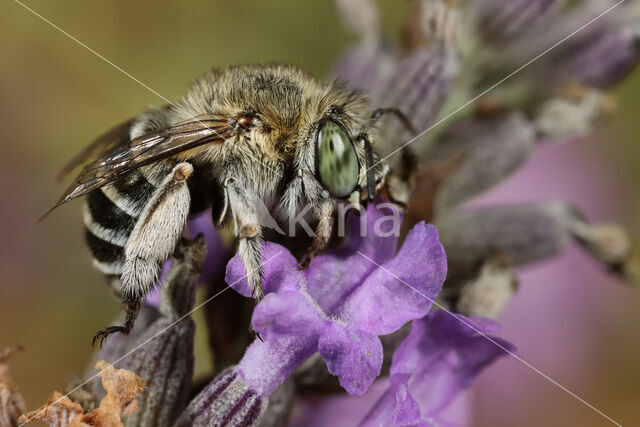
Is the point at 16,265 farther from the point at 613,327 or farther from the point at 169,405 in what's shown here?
the point at 613,327

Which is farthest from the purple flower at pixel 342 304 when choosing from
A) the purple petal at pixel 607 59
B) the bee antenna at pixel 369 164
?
the purple petal at pixel 607 59

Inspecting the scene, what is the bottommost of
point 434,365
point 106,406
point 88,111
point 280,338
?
Answer: point 434,365

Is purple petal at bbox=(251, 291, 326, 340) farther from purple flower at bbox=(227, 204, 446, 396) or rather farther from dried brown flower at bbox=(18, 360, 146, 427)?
dried brown flower at bbox=(18, 360, 146, 427)

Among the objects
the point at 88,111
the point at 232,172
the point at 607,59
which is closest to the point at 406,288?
the point at 232,172

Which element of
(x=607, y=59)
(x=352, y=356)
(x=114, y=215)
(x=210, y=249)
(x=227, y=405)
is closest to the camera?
(x=352, y=356)

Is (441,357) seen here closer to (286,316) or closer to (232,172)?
(286,316)

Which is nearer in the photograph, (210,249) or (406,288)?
(406,288)

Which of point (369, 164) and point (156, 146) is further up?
point (156, 146)

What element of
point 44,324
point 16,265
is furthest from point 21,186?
point 44,324
